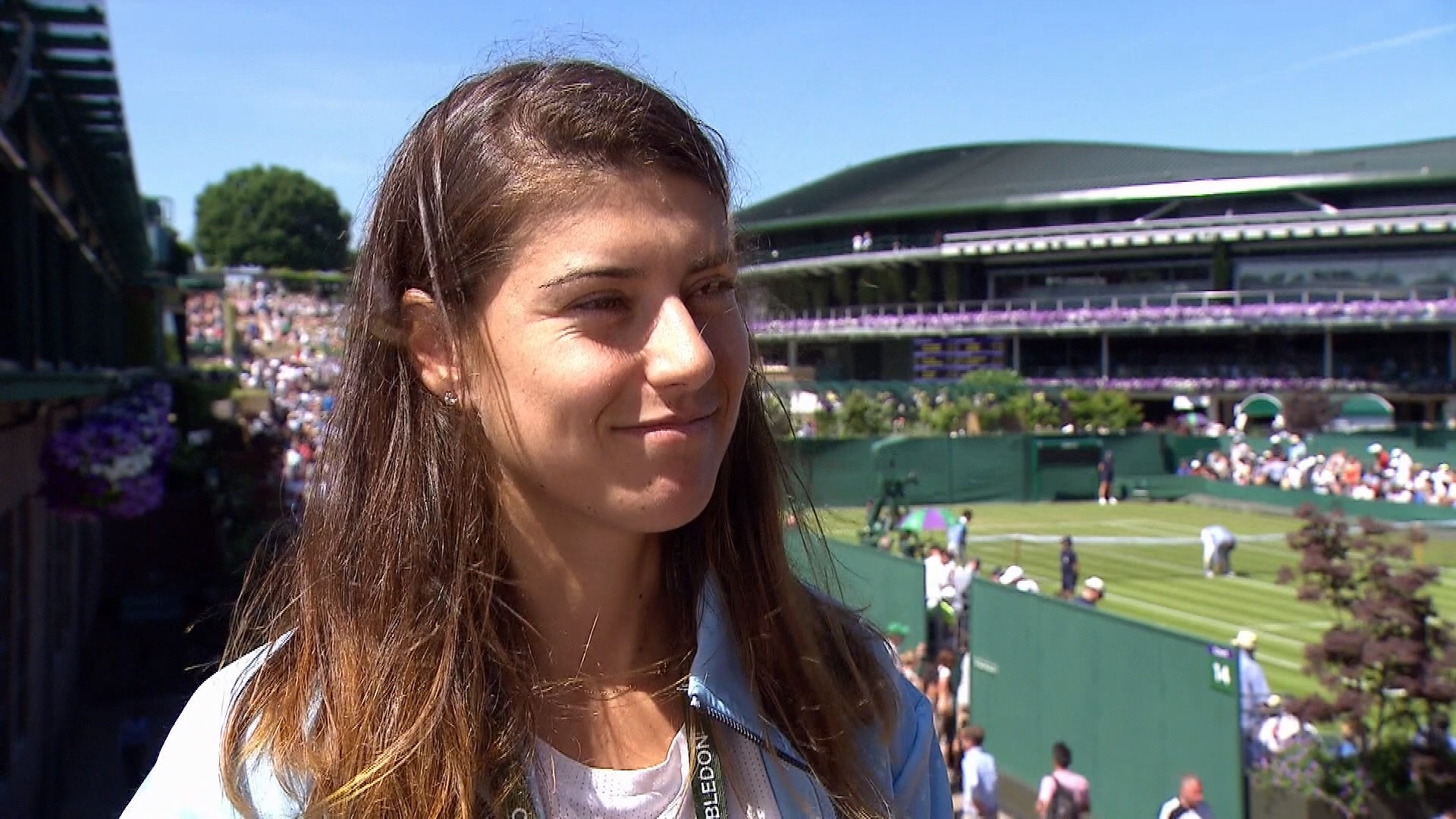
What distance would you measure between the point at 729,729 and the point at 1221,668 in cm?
858

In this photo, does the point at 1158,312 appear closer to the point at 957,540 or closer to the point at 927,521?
the point at 927,521

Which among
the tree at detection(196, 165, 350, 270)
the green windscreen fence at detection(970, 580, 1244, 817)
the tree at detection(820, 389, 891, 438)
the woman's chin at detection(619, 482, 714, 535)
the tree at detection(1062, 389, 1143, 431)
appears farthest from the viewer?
the tree at detection(196, 165, 350, 270)

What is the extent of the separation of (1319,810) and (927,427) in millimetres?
28353

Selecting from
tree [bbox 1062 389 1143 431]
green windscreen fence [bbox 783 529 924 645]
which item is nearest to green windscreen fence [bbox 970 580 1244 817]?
green windscreen fence [bbox 783 529 924 645]

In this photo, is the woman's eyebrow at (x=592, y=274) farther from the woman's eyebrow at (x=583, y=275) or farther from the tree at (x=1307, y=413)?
the tree at (x=1307, y=413)

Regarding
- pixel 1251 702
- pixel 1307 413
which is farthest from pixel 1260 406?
pixel 1251 702

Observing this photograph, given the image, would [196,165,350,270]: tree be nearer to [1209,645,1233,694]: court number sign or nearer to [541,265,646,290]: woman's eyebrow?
[1209,645,1233,694]: court number sign

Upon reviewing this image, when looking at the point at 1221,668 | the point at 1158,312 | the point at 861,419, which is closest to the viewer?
the point at 1221,668

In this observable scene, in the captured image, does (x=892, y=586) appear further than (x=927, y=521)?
No

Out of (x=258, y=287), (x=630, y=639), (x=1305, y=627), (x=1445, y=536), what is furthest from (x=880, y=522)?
(x=258, y=287)

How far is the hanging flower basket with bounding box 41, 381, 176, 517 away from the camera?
8.23 metres

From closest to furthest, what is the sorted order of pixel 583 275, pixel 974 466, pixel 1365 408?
pixel 583 275, pixel 974 466, pixel 1365 408

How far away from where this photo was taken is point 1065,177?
74.0 metres

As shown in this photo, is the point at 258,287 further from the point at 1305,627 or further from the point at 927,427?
the point at 1305,627
